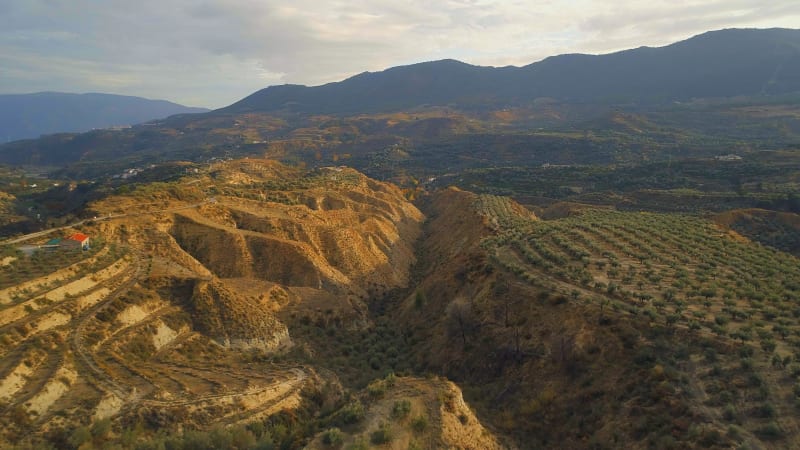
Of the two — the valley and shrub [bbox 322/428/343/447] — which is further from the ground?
shrub [bbox 322/428/343/447]

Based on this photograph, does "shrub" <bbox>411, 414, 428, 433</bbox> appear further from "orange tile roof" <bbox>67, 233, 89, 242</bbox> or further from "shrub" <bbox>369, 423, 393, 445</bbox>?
"orange tile roof" <bbox>67, 233, 89, 242</bbox>

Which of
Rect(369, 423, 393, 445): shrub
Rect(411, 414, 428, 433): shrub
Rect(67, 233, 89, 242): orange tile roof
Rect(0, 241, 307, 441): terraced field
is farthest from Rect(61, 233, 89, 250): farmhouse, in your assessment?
Rect(411, 414, 428, 433): shrub

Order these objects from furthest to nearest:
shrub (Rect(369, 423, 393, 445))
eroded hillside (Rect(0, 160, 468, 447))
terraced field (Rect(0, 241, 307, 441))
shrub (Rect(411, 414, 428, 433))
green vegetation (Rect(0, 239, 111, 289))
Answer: green vegetation (Rect(0, 239, 111, 289)) < eroded hillside (Rect(0, 160, 468, 447)) < terraced field (Rect(0, 241, 307, 441)) < shrub (Rect(411, 414, 428, 433)) < shrub (Rect(369, 423, 393, 445))

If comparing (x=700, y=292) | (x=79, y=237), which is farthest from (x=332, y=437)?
(x=79, y=237)

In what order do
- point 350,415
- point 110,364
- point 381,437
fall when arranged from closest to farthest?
point 381,437 < point 350,415 < point 110,364

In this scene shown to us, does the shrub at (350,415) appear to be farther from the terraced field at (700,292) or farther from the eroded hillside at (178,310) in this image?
the terraced field at (700,292)

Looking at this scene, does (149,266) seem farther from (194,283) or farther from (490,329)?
(490,329)

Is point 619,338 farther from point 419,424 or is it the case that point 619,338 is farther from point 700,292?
point 419,424

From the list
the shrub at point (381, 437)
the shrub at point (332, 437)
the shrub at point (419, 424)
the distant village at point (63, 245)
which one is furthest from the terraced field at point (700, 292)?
the distant village at point (63, 245)
